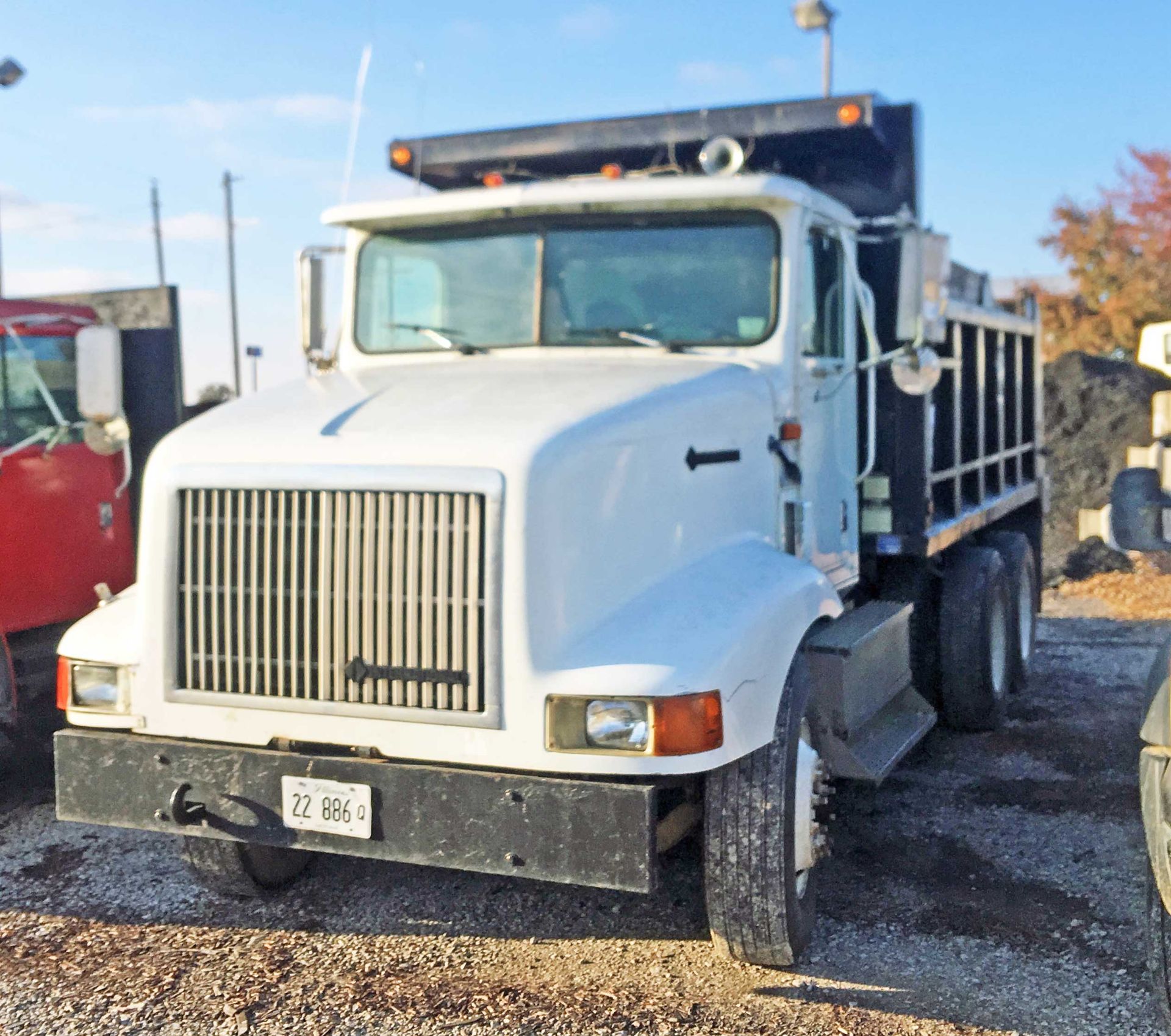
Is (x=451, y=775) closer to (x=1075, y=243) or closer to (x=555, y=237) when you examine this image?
(x=555, y=237)

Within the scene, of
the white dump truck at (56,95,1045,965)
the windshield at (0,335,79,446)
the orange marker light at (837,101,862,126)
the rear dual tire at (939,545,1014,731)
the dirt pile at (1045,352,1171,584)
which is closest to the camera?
the white dump truck at (56,95,1045,965)

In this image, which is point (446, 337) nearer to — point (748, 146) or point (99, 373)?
point (99, 373)

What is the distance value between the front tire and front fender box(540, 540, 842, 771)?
163cm

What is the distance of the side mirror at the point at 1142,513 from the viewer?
3.49 m

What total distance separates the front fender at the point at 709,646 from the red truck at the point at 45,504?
120 inches

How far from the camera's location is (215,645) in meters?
3.82

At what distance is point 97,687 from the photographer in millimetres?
3979

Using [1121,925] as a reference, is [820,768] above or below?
above

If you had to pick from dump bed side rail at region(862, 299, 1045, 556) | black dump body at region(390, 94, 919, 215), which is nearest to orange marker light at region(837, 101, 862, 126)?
black dump body at region(390, 94, 919, 215)

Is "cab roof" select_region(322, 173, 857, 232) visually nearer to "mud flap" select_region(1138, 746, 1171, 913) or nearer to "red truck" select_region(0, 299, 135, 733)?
"red truck" select_region(0, 299, 135, 733)

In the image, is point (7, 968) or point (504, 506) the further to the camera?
point (7, 968)

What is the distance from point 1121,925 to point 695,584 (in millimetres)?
1985

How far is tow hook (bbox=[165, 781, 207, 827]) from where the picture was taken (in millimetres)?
3820

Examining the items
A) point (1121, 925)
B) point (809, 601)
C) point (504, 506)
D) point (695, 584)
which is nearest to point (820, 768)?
point (809, 601)
